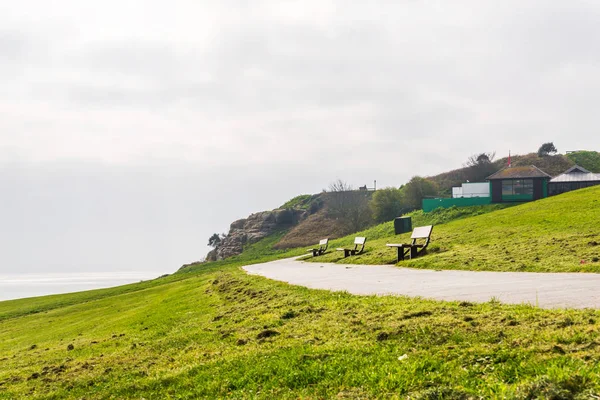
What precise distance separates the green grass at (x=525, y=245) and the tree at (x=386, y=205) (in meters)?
46.2

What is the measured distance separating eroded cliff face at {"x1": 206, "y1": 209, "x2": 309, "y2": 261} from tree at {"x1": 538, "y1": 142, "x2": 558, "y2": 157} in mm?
51319

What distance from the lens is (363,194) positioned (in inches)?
4181

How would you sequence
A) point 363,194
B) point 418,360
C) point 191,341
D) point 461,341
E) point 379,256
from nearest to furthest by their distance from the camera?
point 418,360 → point 461,341 → point 191,341 → point 379,256 → point 363,194

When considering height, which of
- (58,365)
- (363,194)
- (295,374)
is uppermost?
(363,194)

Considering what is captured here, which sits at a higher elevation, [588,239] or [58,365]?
[588,239]

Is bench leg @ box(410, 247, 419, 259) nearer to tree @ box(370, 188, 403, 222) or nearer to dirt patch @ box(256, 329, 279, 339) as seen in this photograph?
dirt patch @ box(256, 329, 279, 339)

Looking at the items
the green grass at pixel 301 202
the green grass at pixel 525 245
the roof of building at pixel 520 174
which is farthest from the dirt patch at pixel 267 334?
the green grass at pixel 301 202

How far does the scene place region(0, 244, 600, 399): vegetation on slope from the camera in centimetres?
559

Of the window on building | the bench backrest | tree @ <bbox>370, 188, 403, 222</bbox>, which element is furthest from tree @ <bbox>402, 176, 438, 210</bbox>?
the bench backrest

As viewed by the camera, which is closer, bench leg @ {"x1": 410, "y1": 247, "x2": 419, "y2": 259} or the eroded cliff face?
bench leg @ {"x1": 410, "y1": 247, "x2": 419, "y2": 259}

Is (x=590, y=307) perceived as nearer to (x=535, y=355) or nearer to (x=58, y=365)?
(x=535, y=355)

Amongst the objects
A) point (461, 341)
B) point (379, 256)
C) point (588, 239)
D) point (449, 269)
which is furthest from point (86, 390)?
point (379, 256)

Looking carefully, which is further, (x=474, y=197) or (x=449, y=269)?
(x=474, y=197)

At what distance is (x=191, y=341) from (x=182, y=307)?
7.85 m
